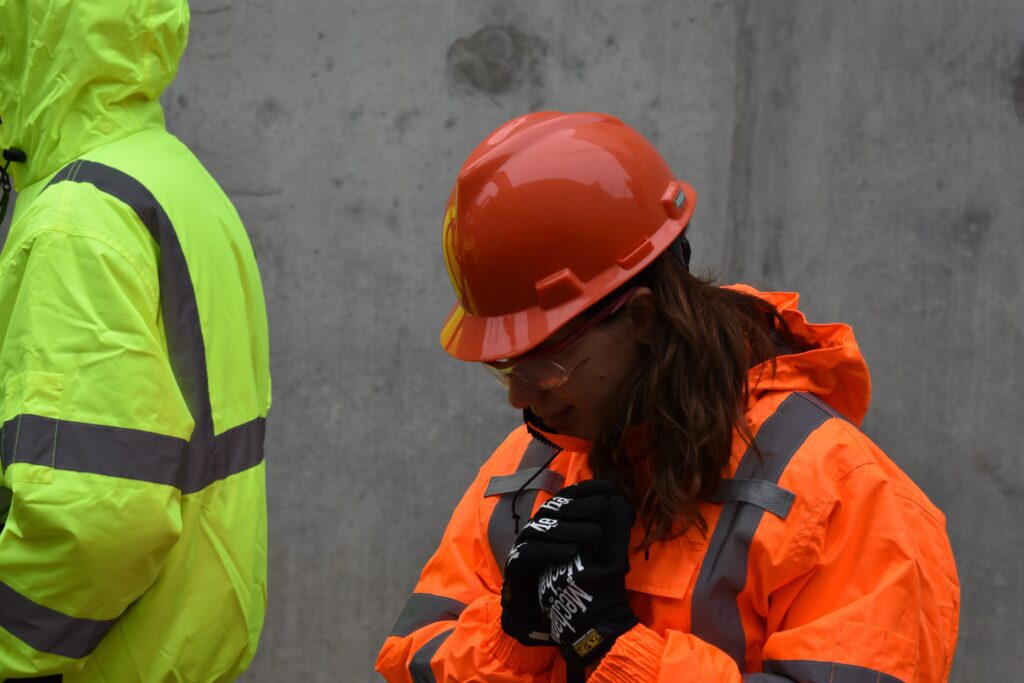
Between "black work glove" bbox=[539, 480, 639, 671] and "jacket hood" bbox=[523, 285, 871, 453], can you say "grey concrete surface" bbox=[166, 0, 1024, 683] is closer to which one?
"jacket hood" bbox=[523, 285, 871, 453]

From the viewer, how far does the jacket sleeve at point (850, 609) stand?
137 cm

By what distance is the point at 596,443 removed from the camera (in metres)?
1.59

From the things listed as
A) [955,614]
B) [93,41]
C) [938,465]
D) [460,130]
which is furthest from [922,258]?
[93,41]

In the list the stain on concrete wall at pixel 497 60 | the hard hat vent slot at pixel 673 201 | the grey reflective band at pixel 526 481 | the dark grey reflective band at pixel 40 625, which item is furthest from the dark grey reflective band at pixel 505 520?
the stain on concrete wall at pixel 497 60

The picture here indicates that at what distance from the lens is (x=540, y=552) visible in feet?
4.85

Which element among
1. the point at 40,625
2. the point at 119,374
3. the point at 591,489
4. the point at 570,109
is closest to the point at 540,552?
the point at 591,489

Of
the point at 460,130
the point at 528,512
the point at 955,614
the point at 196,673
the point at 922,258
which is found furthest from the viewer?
the point at 460,130

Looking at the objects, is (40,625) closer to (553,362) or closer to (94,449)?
(94,449)

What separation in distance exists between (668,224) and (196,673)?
1.30 metres

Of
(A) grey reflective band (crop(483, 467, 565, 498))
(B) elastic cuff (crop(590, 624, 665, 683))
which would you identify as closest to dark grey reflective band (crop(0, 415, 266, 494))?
(A) grey reflective band (crop(483, 467, 565, 498))

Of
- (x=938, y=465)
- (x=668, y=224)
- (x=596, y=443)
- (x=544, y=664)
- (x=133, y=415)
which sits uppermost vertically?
(x=668, y=224)

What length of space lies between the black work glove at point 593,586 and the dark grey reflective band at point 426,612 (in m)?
0.30

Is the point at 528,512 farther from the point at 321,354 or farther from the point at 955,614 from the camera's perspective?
the point at 321,354

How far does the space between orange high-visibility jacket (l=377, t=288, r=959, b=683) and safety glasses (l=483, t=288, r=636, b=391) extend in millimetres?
114
